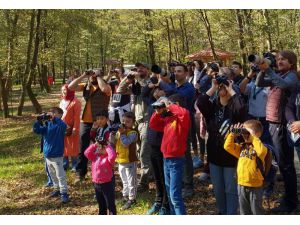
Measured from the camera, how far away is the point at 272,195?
5652 mm

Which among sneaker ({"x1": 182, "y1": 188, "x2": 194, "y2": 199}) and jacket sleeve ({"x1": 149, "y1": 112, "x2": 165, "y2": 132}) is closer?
jacket sleeve ({"x1": 149, "y1": 112, "x2": 165, "y2": 132})

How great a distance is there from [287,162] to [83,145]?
3.58 metres

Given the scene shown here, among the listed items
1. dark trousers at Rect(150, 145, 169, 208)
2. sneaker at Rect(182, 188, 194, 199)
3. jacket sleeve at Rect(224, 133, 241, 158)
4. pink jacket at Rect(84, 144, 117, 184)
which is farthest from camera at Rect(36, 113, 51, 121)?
jacket sleeve at Rect(224, 133, 241, 158)

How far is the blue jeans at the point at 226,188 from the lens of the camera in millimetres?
4504

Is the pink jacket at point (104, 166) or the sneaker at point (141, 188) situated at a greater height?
the pink jacket at point (104, 166)

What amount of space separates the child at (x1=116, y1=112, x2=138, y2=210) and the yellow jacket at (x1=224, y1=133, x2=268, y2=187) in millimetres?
1695

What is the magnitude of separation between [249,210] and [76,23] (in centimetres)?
2380

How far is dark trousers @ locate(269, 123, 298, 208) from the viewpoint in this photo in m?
4.94

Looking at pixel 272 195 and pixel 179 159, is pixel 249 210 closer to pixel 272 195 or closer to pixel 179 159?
pixel 179 159

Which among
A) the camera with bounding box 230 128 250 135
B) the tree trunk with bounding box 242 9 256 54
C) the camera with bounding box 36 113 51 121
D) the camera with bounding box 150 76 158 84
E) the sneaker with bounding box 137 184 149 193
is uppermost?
the tree trunk with bounding box 242 9 256 54

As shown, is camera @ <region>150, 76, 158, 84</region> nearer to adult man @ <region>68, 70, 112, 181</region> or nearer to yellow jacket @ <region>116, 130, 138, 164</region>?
yellow jacket @ <region>116, 130, 138, 164</region>

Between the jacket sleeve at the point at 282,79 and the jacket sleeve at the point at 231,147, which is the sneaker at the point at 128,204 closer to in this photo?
the jacket sleeve at the point at 231,147

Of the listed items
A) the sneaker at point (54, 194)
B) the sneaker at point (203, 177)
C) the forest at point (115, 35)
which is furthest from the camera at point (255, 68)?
the forest at point (115, 35)

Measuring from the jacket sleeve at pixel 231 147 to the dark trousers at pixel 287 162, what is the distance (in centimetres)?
91
